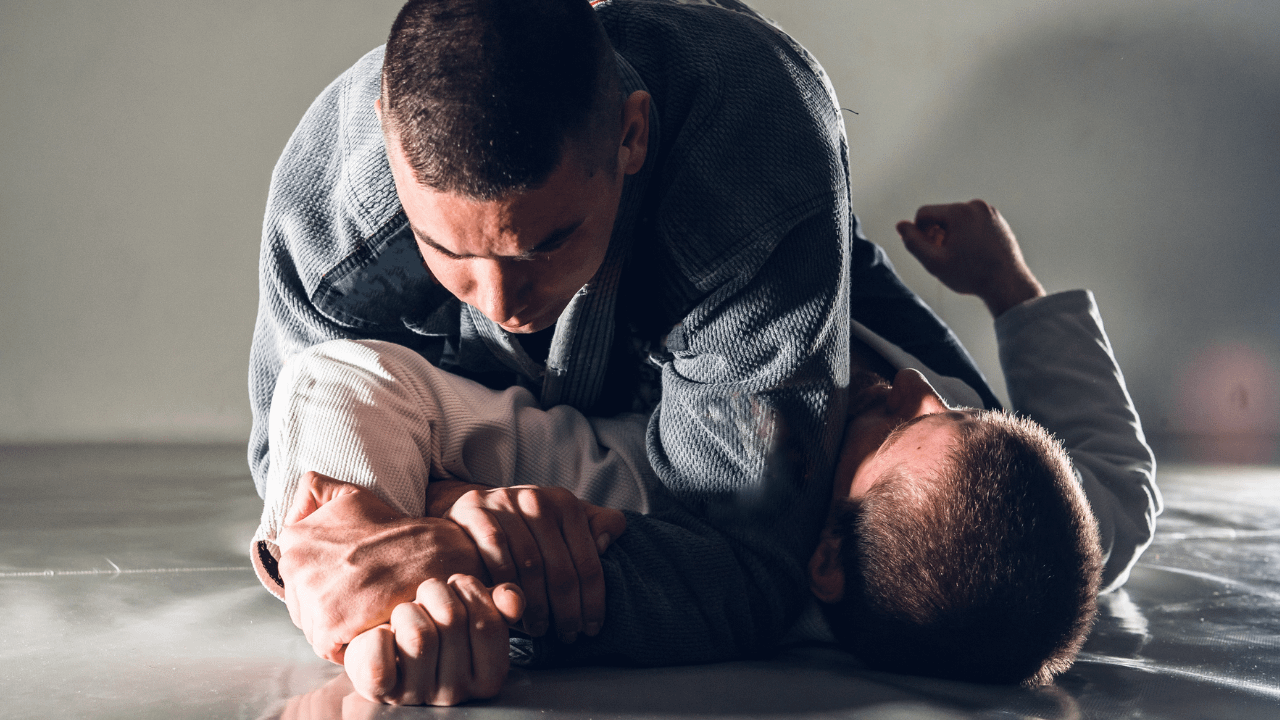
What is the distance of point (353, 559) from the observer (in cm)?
54

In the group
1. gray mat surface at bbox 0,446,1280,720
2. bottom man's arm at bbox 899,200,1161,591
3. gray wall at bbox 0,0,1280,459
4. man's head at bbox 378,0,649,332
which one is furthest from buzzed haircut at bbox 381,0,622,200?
gray wall at bbox 0,0,1280,459

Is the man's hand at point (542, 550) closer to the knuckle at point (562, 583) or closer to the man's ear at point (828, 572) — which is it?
the knuckle at point (562, 583)

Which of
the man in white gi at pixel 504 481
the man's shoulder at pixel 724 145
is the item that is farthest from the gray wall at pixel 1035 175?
the man's shoulder at pixel 724 145

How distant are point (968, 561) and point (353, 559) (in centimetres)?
36

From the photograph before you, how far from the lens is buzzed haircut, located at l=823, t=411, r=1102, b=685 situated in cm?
59

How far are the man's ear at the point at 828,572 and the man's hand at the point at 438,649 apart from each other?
0.25 meters

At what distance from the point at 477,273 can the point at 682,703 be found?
0.88 feet

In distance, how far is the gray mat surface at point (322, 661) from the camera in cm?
53

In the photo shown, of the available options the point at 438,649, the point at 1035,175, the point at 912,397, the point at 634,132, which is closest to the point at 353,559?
the point at 438,649

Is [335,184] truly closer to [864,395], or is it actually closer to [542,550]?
[542,550]

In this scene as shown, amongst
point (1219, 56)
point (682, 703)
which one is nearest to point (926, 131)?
point (1219, 56)

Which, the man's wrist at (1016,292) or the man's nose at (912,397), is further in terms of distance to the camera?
the man's wrist at (1016,292)

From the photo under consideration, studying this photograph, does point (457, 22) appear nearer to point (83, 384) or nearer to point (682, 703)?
point (682, 703)

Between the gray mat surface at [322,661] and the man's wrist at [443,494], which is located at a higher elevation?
the man's wrist at [443,494]
